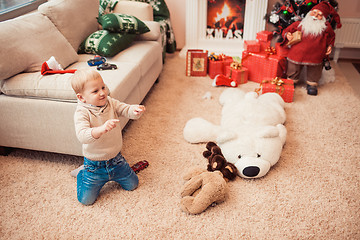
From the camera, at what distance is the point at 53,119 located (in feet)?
5.80

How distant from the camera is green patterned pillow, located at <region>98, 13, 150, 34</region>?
2416 mm

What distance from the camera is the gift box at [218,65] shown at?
2.96 m

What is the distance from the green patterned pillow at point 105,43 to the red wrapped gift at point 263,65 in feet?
3.84

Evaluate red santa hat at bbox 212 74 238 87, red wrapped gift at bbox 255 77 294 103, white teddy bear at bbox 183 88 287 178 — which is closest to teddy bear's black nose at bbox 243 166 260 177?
white teddy bear at bbox 183 88 287 178

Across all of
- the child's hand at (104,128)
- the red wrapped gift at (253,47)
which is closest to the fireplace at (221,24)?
the red wrapped gift at (253,47)

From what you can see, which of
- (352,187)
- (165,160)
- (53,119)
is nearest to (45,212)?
(53,119)

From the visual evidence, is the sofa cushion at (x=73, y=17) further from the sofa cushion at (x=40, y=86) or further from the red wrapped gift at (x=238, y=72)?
the red wrapped gift at (x=238, y=72)

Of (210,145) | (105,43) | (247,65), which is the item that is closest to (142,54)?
(105,43)

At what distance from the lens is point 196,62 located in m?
3.01

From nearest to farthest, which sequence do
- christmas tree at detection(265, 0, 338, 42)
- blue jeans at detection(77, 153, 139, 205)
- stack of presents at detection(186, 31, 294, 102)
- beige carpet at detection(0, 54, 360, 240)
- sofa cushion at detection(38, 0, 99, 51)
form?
beige carpet at detection(0, 54, 360, 240), blue jeans at detection(77, 153, 139, 205), sofa cushion at detection(38, 0, 99, 51), christmas tree at detection(265, 0, 338, 42), stack of presents at detection(186, 31, 294, 102)

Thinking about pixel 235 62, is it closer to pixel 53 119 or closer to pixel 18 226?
pixel 53 119

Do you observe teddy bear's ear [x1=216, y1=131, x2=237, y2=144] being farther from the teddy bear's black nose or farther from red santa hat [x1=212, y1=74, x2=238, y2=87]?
red santa hat [x1=212, y1=74, x2=238, y2=87]

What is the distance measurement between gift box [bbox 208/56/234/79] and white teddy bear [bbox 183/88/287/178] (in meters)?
0.64

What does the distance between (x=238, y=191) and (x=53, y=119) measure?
1141 millimetres
